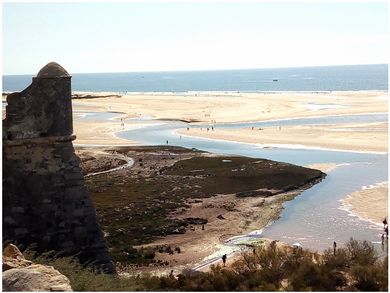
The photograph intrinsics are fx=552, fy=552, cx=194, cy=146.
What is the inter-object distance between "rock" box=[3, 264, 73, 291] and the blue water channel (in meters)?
15.3

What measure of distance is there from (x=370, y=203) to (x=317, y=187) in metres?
4.96

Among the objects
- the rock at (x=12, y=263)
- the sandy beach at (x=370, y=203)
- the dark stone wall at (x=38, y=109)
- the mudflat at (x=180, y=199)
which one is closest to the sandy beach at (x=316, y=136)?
the mudflat at (x=180, y=199)

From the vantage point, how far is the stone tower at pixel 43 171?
11.2 m

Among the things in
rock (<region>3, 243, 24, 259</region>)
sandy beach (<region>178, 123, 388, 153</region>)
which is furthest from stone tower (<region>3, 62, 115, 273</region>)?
sandy beach (<region>178, 123, 388, 153</region>)

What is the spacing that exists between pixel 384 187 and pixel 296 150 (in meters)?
16.1

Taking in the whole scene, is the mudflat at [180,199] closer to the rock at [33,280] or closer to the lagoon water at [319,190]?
the lagoon water at [319,190]

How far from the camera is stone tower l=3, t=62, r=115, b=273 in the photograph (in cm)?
1123

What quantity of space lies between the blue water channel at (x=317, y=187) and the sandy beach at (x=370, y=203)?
47cm

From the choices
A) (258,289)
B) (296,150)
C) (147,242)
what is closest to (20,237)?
(258,289)

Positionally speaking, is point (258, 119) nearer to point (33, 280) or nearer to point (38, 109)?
point (38, 109)

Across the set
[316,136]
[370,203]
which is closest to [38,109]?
[370,203]

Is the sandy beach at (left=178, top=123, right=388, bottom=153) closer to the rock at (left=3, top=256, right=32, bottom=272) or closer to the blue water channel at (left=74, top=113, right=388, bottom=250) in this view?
the blue water channel at (left=74, top=113, right=388, bottom=250)

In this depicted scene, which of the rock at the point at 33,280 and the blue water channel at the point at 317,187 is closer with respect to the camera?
the rock at the point at 33,280

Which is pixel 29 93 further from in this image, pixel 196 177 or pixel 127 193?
pixel 196 177
